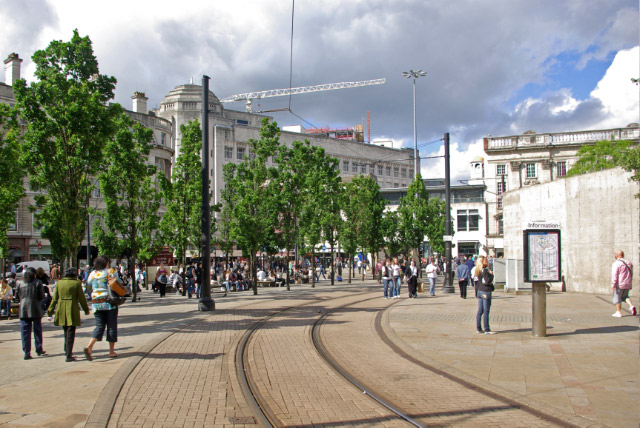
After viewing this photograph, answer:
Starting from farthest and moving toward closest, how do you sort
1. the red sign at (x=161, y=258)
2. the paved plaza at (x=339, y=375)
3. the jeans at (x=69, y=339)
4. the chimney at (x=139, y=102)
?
1. the chimney at (x=139, y=102)
2. the red sign at (x=161, y=258)
3. the jeans at (x=69, y=339)
4. the paved plaza at (x=339, y=375)

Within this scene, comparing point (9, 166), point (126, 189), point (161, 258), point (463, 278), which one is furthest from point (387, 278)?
point (161, 258)

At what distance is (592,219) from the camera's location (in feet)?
71.6

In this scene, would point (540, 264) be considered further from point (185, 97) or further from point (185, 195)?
point (185, 97)

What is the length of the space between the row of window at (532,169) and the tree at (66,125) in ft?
173

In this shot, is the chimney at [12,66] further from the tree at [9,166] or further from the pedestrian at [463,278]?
the pedestrian at [463,278]

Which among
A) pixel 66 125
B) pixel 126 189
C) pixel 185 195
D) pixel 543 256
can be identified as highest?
pixel 66 125

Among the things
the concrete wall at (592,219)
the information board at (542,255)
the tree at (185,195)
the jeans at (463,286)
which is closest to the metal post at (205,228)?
the information board at (542,255)

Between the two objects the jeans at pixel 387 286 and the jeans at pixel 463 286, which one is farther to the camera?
the jeans at pixel 387 286

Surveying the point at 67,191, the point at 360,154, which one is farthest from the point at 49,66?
the point at 360,154

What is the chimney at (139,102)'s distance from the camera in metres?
65.4

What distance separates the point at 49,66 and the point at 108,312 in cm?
1346

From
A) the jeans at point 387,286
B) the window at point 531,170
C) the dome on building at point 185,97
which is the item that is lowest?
the jeans at point 387,286

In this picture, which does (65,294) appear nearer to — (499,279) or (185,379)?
(185,379)

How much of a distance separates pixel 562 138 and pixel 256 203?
46.1 metres
